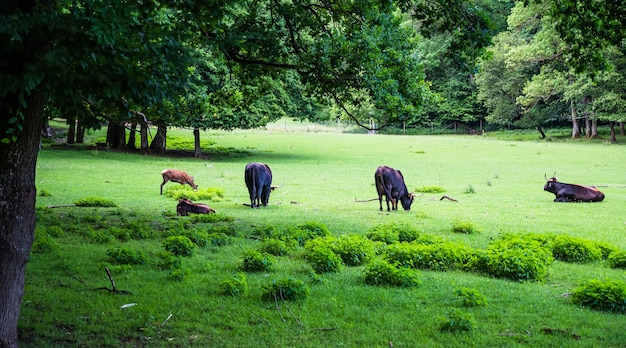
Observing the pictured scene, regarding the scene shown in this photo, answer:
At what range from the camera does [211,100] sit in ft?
55.3

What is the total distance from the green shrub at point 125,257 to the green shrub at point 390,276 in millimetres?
4006

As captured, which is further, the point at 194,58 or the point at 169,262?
the point at 169,262

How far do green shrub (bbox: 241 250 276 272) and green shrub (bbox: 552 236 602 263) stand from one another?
19.1 ft

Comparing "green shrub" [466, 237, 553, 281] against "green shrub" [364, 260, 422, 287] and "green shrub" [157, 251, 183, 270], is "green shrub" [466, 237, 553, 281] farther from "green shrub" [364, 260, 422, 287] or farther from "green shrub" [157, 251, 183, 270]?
"green shrub" [157, 251, 183, 270]

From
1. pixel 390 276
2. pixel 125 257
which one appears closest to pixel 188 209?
pixel 125 257

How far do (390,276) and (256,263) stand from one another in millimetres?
2348

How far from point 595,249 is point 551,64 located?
175ft

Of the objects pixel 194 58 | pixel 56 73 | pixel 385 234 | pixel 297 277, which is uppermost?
pixel 194 58

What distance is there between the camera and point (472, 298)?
867 cm

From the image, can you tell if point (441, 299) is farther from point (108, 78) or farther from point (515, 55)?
point (515, 55)

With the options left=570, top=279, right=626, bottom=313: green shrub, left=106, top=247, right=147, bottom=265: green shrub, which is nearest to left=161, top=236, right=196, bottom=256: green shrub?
left=106, top=247, right=147, bottom=265: green shrub

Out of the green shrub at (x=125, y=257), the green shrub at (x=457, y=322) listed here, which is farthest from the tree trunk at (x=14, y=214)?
the green shrub at (x=457, y=322)

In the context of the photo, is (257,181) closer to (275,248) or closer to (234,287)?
(275,248)

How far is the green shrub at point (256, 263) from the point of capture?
10516mm
